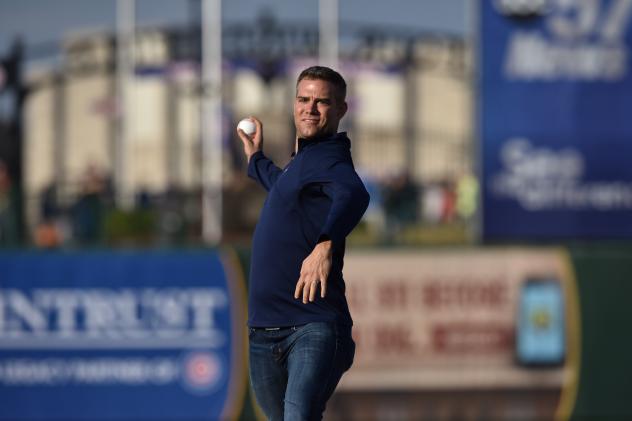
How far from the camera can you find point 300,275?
4824 millimetres

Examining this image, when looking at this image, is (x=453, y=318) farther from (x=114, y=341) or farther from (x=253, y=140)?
(x=253, y=140)

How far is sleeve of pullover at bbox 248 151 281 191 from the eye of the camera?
5371 mm

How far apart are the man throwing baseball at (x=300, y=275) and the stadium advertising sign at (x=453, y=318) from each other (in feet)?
19.8

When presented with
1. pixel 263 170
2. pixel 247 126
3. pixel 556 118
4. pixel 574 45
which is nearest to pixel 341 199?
Result: pixel 263 170

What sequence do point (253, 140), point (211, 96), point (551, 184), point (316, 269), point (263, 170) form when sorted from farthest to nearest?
1. point (211, 96)
2. point (551, 184)
3. point (253, 140)
4. point (263, 170)
5. point (316, 269)

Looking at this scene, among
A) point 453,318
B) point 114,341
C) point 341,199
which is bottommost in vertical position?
point 114,341

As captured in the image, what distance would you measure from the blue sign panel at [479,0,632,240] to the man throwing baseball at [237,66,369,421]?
27.0 feet

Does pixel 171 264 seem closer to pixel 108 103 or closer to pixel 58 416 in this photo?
pixel 58 416

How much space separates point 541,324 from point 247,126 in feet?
20.0

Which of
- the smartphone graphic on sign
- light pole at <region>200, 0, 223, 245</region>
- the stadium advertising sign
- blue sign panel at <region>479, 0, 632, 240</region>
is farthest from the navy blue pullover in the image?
light pole at <region>200, 0, 223, 245</region>

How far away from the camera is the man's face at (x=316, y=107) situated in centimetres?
498

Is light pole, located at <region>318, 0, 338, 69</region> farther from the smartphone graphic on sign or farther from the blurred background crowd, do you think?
the smartphone graphic on sign

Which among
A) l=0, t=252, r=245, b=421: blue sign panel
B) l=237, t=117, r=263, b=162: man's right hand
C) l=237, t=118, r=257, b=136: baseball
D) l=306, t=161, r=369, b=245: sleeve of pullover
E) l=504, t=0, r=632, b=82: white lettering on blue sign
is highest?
l=504, t=0, r=632, b=82: white lettering on blue sign

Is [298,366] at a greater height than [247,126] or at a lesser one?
lesser
